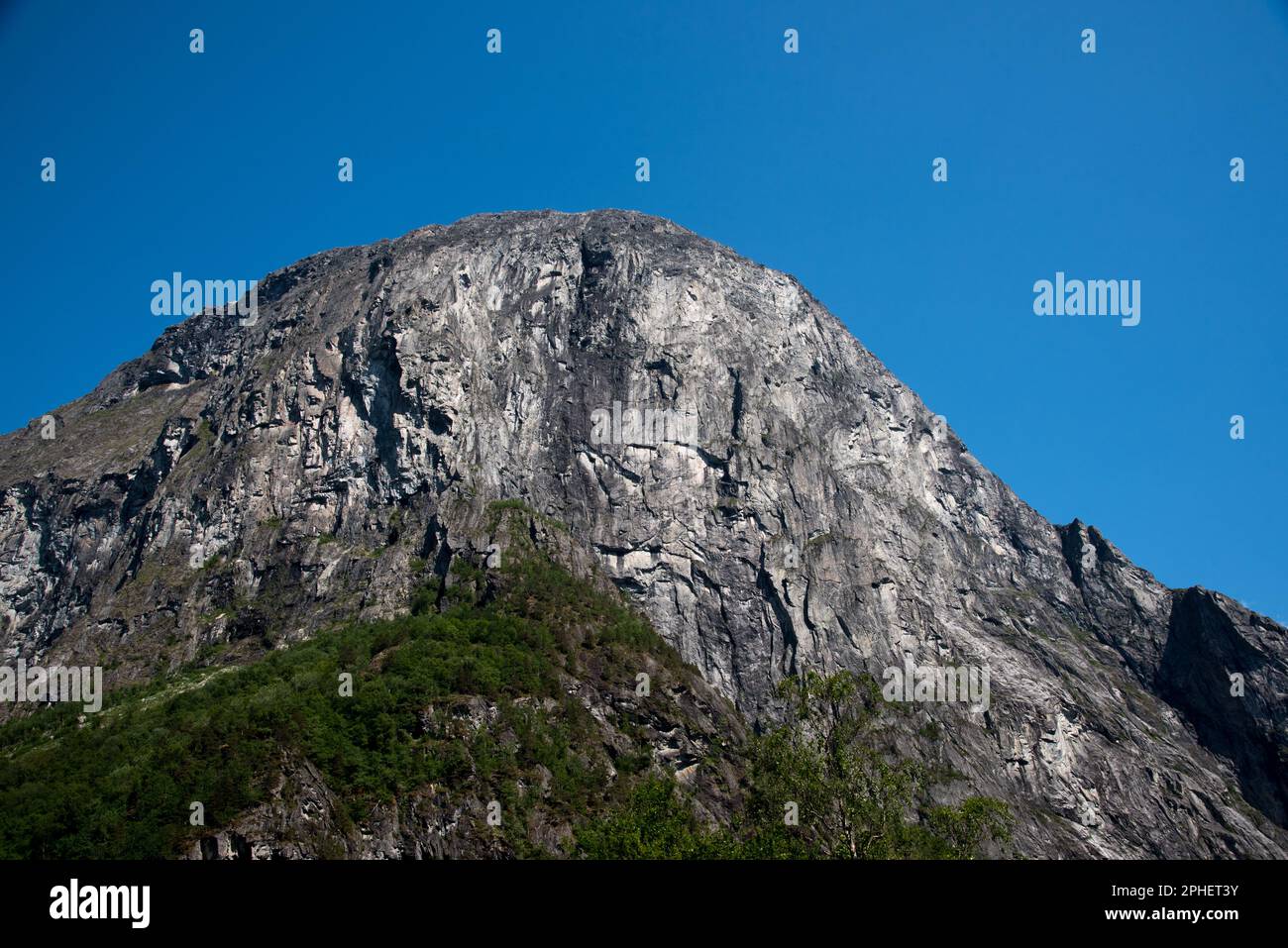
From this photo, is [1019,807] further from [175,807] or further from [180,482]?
[180,482]

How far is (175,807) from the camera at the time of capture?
174 feet

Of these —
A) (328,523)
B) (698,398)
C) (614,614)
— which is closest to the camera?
(614,614)

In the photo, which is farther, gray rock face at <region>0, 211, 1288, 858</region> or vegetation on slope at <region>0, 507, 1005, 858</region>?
gray rock face at <region>0, 211, 1288, 858</region>

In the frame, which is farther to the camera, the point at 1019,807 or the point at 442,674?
the point at 1019,807

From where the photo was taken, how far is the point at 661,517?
114062 mm

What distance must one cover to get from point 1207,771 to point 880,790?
97.8 m

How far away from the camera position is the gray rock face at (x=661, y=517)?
101m

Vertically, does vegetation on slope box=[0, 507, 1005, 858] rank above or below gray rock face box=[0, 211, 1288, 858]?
below

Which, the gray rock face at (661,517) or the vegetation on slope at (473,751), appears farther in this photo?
the gray rock face at (661,517)

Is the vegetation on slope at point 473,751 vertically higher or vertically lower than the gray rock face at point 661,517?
lower

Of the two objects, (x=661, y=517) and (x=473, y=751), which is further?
(x=661, y=517)

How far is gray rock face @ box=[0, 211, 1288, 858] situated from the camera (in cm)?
10088

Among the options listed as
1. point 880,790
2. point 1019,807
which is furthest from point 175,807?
point 1019,807

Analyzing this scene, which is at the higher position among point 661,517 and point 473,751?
point 661,517
